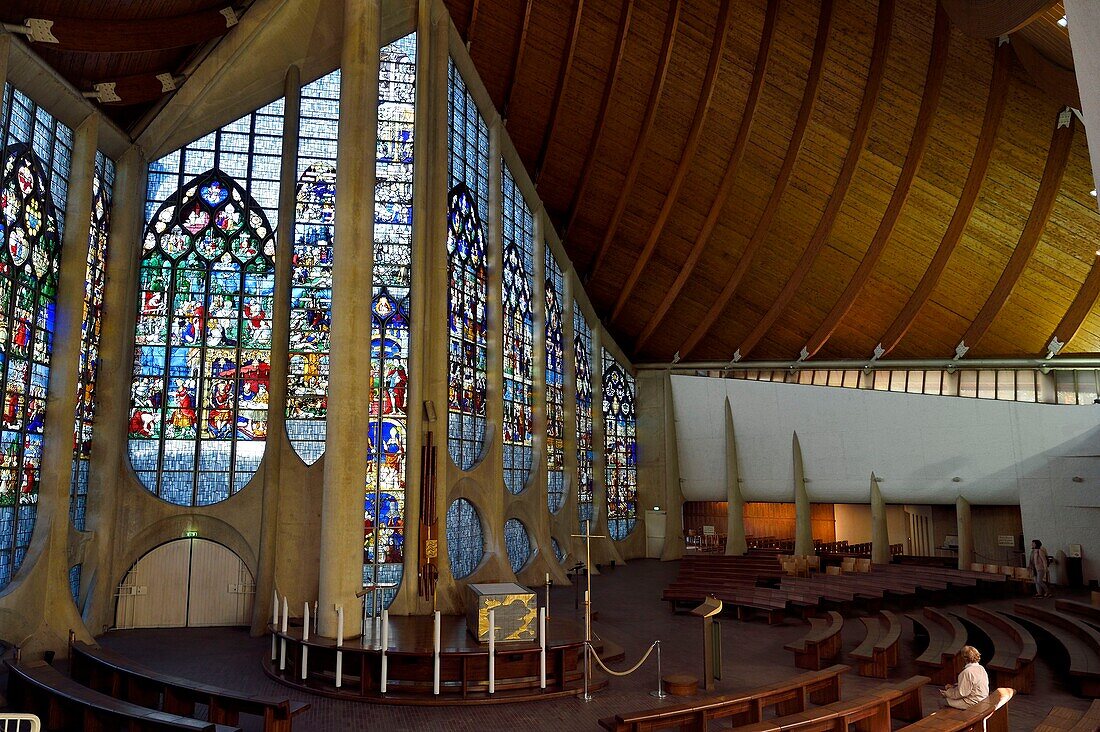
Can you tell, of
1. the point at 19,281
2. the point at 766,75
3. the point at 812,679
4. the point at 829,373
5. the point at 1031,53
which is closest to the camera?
the point at 812,679

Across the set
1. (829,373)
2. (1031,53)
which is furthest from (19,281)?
(829,373)

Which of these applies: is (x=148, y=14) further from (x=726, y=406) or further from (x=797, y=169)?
(x=726, y=406)

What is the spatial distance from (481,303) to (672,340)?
9.18 m

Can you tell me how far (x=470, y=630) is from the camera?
371 inches

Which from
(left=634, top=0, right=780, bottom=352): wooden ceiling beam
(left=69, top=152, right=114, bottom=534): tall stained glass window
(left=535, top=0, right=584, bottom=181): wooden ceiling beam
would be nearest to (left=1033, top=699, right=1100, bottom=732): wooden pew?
(left=69, top=152, right=114, bottom=534): tall stained glass window

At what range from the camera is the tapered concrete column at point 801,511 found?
20.2 m

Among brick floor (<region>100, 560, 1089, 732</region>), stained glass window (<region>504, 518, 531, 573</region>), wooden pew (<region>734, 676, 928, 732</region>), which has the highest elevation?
stained glass window (<region>504, 518, 531, 573</region>)

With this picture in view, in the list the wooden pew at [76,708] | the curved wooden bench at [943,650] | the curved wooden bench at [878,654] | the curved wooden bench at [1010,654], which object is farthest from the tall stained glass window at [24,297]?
the curved wooden bench at [1010,654]

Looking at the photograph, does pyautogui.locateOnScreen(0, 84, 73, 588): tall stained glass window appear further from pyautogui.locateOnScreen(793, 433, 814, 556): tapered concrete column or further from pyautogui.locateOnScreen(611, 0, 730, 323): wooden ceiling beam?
pyautogui.locateOnScreen(793, 433, 814, 556): tapered concrete column

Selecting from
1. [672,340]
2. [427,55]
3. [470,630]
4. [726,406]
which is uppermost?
[427,55]

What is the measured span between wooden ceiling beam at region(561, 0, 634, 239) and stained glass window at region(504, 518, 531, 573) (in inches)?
335

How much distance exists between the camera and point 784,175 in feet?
53.3

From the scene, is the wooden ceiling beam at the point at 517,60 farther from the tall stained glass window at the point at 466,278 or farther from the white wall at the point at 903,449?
the white wall at the point at 903,449

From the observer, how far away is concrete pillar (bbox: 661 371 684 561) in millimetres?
23203
